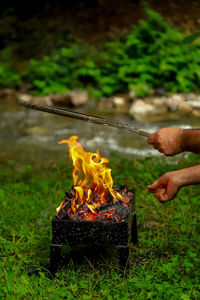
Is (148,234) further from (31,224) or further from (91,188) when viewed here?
(31,224)

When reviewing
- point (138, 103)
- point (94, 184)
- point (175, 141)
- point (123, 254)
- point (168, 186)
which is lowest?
point (138, 103)

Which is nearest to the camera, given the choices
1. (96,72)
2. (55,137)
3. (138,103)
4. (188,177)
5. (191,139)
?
(188,177)

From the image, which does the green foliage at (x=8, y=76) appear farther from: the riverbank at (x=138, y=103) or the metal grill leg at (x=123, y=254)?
the metal grill leg at (x=123, y=254)

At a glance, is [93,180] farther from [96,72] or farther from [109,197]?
[96,72]

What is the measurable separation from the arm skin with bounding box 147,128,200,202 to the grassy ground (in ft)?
2.29

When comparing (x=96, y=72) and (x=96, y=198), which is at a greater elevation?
(x=96, y=198)

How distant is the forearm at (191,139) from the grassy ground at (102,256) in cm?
98

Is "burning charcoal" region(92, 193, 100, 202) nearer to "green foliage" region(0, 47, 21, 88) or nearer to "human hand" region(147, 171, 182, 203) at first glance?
"human hand" region(147, 171, 182, 203)

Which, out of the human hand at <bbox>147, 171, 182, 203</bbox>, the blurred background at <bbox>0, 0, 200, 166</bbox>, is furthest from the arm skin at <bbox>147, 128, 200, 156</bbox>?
the blurred background at <bbox>0, 0, 200, 166</bbox>

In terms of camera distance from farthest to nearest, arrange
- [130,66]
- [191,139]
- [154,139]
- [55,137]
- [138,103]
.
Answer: [130,66], [138,103], [55,137], [154,139], [191,139]

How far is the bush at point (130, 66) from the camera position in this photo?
30.2ft

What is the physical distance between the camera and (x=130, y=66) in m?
9.83

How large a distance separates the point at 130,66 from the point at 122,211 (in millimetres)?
7042

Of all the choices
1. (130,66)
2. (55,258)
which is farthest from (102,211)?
(130,66)
